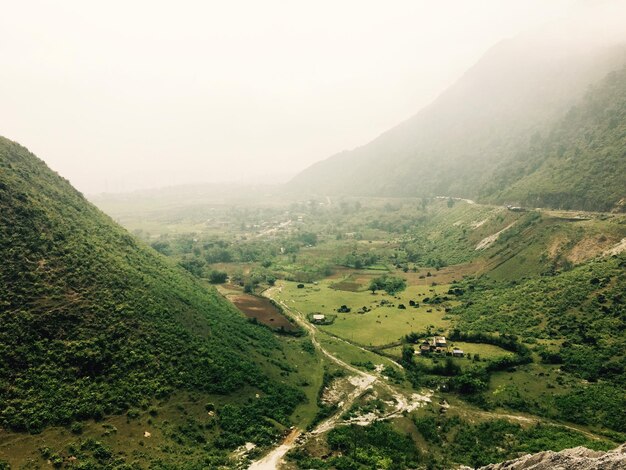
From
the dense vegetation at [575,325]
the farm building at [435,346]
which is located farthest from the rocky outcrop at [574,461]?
the farm building at [435,346]

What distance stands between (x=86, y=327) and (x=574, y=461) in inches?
2698

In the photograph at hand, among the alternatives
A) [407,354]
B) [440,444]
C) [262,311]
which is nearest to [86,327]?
[262,311]

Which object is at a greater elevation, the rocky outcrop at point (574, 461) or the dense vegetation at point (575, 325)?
the rocky outcrop at point (574, 461)

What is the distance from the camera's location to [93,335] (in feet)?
225

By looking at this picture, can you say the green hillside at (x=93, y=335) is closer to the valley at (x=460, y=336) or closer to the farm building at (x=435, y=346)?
the valley at (x=460, y=336)

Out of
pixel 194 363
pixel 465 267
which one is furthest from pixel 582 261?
pixel 194 363

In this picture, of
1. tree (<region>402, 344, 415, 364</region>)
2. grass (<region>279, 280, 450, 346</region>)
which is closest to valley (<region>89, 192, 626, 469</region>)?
tree (<region>402, 344, 415, 364</region>)

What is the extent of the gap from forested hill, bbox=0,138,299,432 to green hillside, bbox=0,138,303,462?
0.17 metres

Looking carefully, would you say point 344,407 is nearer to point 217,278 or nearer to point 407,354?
point 407,354

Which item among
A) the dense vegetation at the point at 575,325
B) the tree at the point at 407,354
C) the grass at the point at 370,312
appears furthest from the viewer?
the grass at the point at 370,312

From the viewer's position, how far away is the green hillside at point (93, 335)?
60.2 m

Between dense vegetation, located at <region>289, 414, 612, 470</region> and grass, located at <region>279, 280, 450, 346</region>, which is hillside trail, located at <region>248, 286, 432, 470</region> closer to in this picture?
dense vegetation, located at <region>289, 414, 612, 470</region>

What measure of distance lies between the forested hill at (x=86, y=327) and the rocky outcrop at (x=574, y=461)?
3843 centimetres

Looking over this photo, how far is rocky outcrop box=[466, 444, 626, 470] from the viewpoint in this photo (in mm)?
35706
